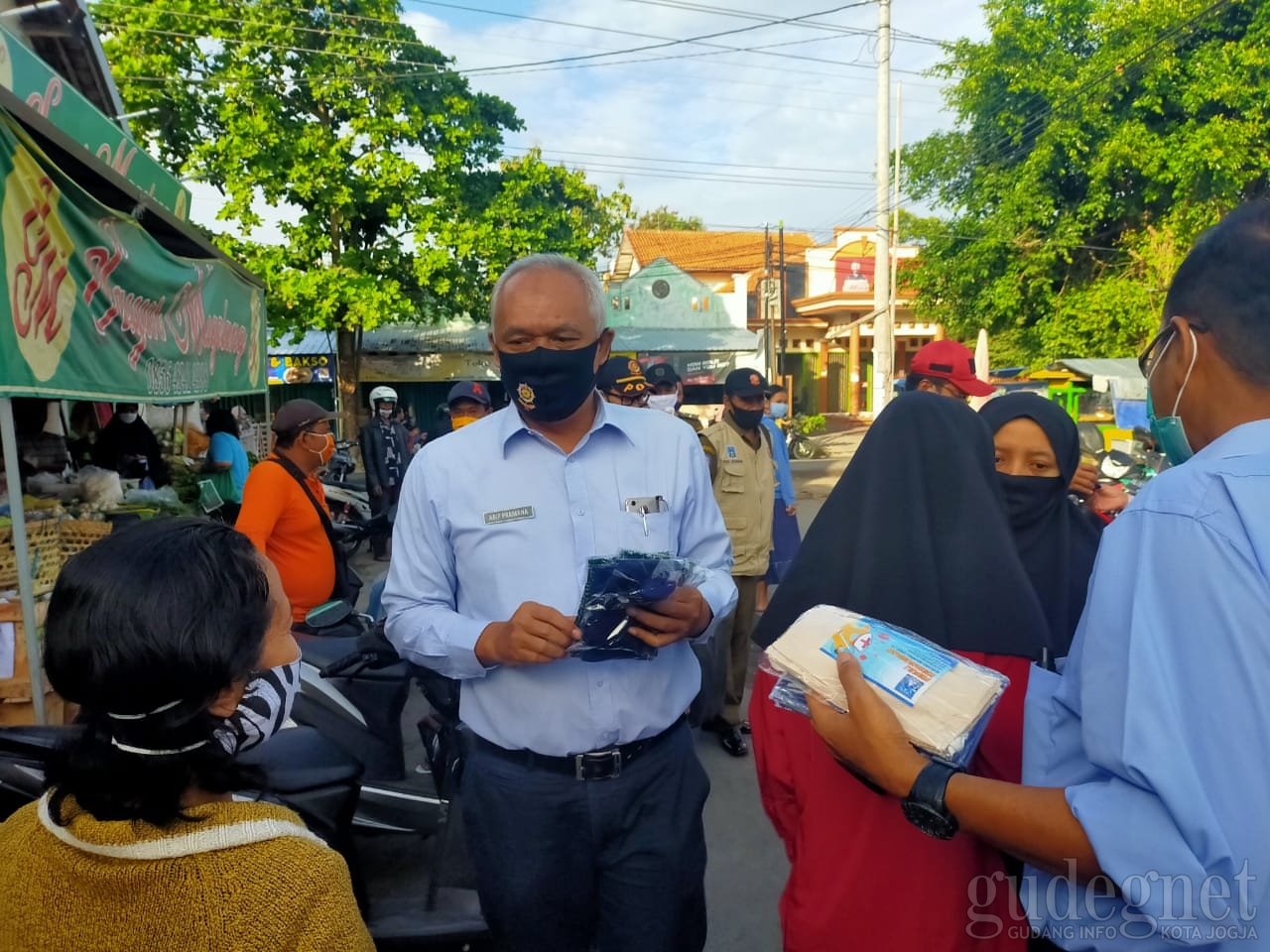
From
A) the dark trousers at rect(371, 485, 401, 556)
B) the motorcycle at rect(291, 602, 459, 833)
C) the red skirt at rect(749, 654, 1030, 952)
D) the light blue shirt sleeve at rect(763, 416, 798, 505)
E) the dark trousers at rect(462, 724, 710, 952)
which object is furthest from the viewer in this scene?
the dark trousers at rect(371, 485, 401, 556)

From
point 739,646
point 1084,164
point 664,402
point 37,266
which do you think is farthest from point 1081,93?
point 37,266

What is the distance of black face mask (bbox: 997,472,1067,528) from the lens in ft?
7.50

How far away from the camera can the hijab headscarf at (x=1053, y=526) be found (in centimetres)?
215

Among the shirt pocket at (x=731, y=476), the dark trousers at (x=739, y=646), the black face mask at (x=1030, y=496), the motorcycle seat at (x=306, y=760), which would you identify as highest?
the black face mask at (x=1030, y=496)

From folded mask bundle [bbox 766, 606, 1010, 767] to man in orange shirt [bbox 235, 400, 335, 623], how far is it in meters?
2.87

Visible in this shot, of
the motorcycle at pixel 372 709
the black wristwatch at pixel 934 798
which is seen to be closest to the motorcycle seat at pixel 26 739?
the motorcycle at pixel 372 709

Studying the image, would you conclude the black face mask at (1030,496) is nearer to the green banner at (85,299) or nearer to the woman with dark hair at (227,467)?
the green banner at (85,299)

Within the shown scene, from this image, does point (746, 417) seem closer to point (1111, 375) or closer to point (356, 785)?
point (356, 785)

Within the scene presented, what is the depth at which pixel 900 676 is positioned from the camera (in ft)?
4.42

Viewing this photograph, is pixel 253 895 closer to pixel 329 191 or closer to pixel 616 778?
pixel 616 778

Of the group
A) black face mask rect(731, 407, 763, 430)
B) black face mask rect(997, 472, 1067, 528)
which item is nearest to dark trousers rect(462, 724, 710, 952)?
black face mask rect(997, 472, 1067, 528)

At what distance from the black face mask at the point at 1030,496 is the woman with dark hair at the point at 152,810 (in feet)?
6.39

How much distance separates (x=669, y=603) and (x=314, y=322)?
655 inches

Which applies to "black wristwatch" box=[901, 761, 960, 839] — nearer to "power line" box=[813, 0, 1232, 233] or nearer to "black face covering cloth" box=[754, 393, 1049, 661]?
"black face covering cloth" box=[754, 393, 1049, 661]
